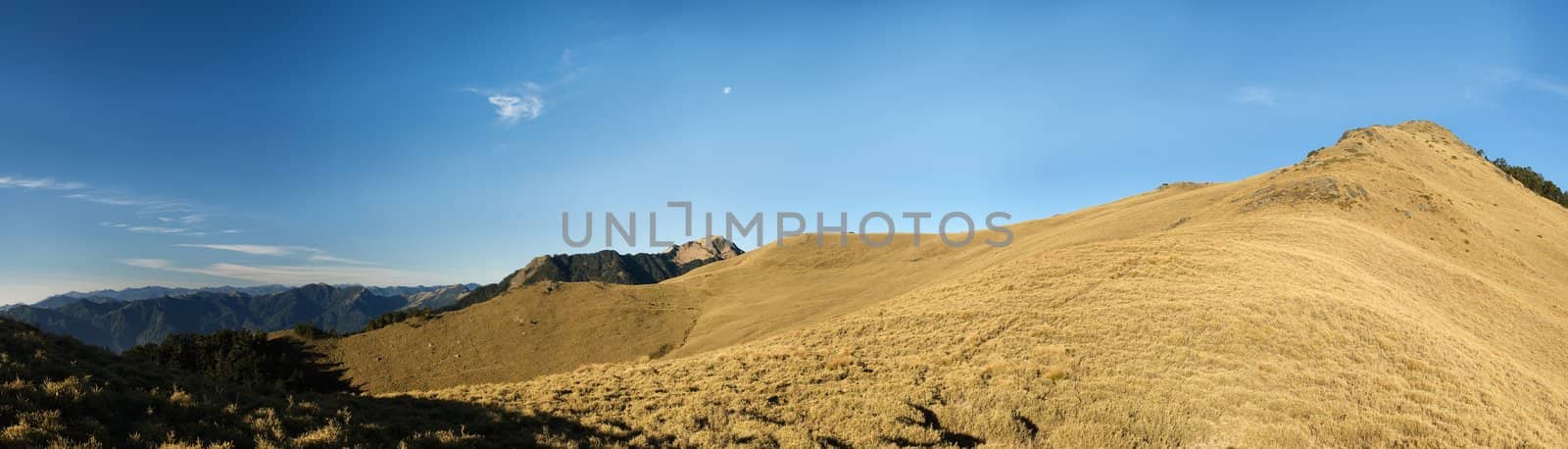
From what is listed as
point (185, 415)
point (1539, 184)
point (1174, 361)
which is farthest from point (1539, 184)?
point (185, 415)

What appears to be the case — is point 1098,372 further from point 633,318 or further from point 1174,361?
point 633,318

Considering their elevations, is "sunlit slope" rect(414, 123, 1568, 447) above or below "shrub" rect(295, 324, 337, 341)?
above

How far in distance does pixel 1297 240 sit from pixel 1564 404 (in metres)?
13.9

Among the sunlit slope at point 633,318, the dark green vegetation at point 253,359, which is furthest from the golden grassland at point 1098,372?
the dark green vegetation at point 253,359

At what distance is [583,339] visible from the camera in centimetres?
4712

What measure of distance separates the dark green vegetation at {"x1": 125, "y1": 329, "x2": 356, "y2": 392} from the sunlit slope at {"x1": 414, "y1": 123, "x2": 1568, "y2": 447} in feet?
114

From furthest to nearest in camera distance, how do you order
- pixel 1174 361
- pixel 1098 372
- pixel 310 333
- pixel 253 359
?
pixel 310 333, pixel 253 359, pixel 1174 361, pixel 1098 372

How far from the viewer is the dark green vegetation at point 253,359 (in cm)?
4141

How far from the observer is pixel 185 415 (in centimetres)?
950

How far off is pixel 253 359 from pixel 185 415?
45264mm

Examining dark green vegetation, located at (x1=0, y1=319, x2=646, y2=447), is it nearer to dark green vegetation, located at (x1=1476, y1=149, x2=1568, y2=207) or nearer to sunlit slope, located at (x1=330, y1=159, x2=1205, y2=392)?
sunlit slope, located at (x1=330, y1=159, x2=1205, y2=392)

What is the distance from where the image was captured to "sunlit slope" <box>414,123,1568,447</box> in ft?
39.4

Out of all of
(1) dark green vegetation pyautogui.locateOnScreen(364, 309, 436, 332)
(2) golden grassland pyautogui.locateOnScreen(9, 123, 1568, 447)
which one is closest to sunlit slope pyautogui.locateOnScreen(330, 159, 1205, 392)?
(1) dark green vegetation pyautogui.locateOnScreen(364, 309, 436, 332)

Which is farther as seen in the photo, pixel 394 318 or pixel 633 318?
pixel 394 318
